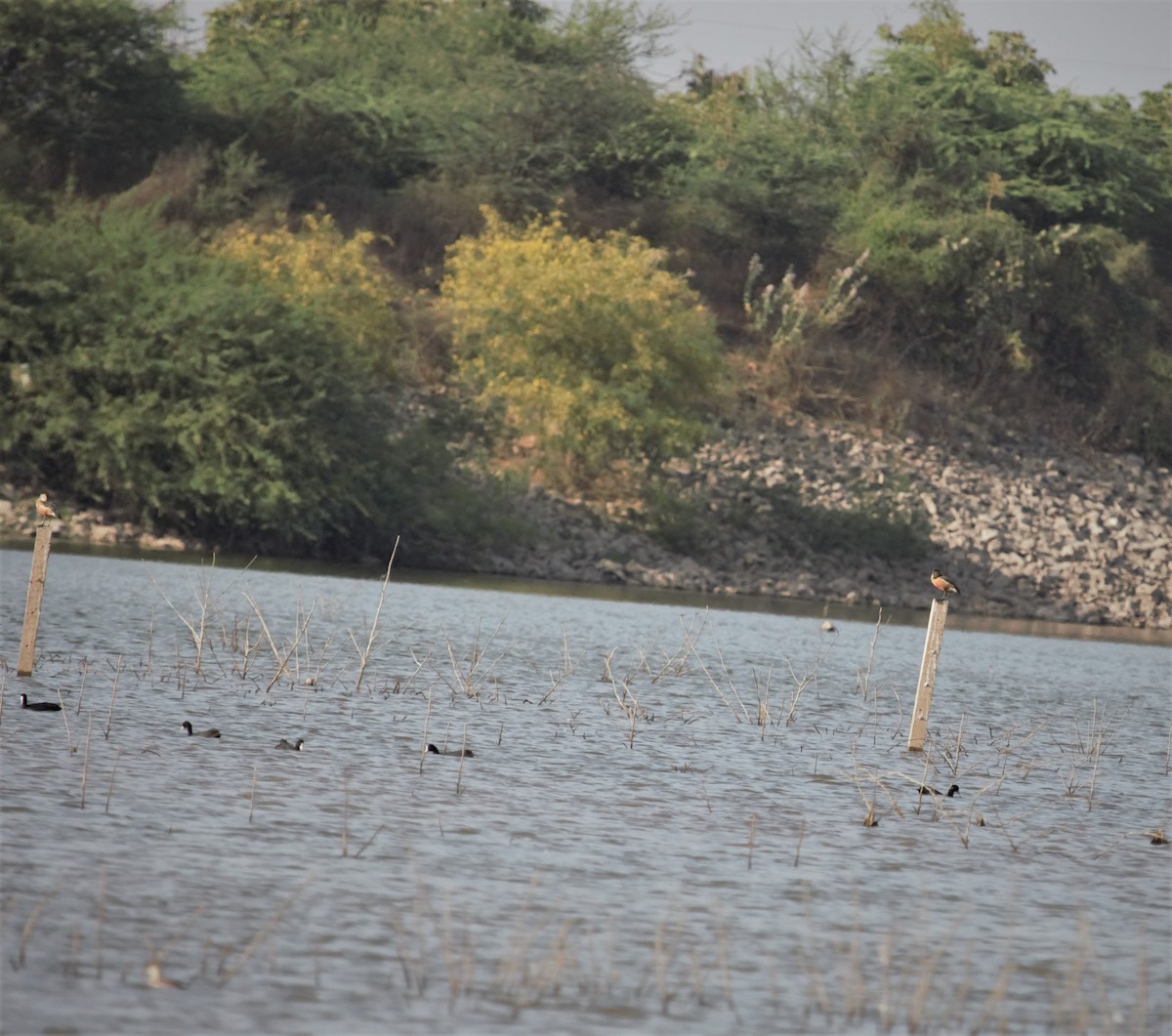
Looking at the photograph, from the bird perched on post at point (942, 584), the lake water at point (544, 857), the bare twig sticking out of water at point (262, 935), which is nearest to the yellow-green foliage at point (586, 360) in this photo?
the lake water at point (544, 857)

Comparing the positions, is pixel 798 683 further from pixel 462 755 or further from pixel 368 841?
pixel 368 841

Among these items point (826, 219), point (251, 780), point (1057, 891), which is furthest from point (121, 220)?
point (1057, 891)

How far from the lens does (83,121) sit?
54375 mm

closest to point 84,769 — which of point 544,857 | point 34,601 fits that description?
point 544,857

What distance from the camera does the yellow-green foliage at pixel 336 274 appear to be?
46.0 m

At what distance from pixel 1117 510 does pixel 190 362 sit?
28205 millimetres

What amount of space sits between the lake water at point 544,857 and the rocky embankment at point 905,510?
2318cm

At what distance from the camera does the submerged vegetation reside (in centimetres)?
3991

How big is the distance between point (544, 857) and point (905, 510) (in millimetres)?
39972

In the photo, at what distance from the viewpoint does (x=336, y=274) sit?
4753 centimetres

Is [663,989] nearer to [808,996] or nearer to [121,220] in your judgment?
[808,996]

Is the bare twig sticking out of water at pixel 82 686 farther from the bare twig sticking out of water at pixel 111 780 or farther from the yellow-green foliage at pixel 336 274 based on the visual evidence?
the yellow-green foliage at pixel 336 274

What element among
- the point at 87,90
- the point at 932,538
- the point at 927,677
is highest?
the point at 87,90

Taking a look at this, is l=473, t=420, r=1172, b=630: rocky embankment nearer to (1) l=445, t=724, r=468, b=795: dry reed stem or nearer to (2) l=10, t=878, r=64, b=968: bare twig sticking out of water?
(1) l=445, t=724, r=468, b=795: dry reed stem
